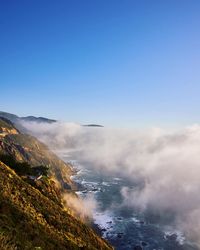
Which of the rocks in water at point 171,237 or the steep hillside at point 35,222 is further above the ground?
the rocks in water at point 171,237

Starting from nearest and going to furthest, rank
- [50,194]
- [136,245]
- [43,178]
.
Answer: [50,194], [43,178], [136,245]

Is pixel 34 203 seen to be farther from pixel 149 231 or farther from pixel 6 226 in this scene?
pixel 149 231

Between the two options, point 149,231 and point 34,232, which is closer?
point 34,232

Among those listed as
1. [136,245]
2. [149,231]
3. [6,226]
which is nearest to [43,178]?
[6,226]

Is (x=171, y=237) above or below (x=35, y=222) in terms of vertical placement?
above

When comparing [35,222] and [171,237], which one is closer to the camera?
[35,222]

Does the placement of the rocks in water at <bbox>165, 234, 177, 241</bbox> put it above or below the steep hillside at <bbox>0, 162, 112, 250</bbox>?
above

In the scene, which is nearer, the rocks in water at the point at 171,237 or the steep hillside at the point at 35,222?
the steep hillside at the point at 35,222

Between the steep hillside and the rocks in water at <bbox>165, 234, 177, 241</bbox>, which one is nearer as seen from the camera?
the steep hillside
